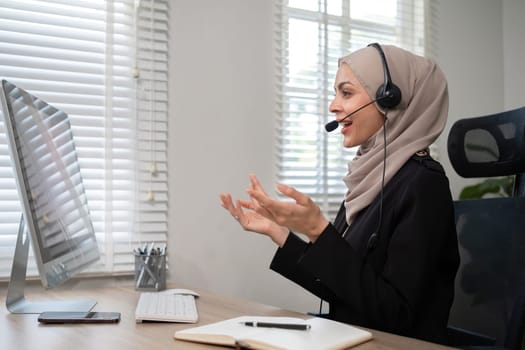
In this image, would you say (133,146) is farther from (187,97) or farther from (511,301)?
(511,301)

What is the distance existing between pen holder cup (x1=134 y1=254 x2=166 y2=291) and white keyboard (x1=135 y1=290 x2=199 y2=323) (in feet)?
0.32

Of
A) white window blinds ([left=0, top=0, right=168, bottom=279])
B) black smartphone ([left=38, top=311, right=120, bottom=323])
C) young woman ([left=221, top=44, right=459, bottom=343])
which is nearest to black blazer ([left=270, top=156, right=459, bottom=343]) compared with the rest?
young woman ([left=221, top=44, right=459, bottom=343])

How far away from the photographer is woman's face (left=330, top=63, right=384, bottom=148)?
1.47 m

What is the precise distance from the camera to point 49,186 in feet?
4.36

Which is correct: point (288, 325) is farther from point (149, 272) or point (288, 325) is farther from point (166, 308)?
point (149, 272)

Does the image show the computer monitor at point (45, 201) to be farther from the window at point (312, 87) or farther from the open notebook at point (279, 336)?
the window at point (312, 87)

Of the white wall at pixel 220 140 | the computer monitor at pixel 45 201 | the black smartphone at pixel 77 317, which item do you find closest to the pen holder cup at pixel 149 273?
the computer monitor at pixel 45 201

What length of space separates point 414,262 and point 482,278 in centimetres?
40

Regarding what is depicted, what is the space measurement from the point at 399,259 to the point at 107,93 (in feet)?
3.93

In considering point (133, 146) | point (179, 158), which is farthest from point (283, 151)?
point (133, 146)

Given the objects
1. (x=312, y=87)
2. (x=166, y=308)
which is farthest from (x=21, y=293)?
(x=312, y=87)

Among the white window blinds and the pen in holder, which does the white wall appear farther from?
the pen in holder

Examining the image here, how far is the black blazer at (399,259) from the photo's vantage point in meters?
1.15

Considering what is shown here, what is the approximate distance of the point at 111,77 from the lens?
6.23 feet
